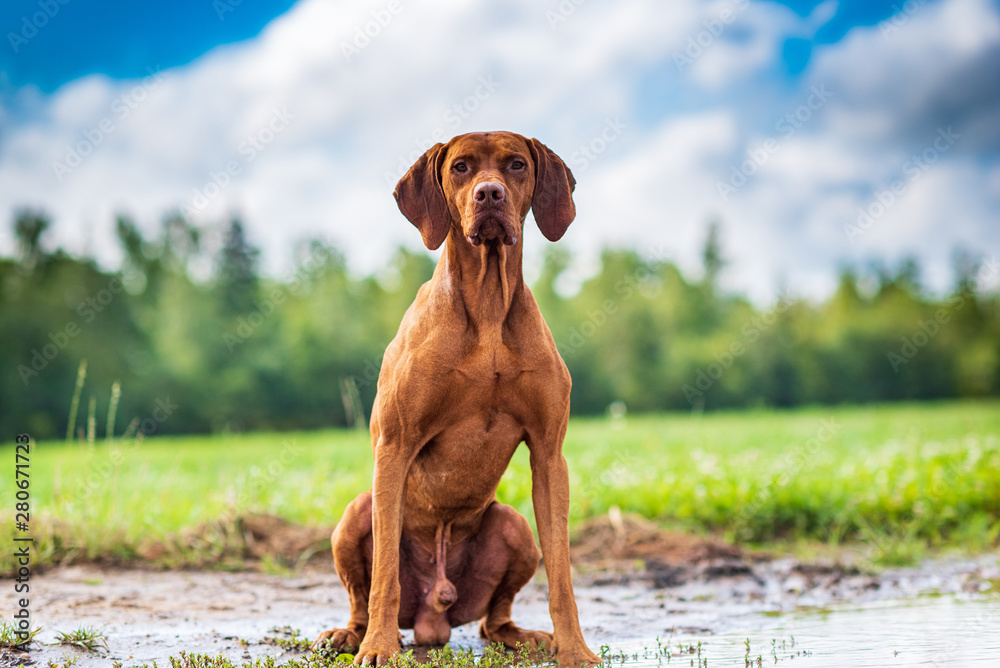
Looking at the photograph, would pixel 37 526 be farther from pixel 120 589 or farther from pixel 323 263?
pixel 323 263

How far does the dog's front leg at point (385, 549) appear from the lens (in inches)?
142

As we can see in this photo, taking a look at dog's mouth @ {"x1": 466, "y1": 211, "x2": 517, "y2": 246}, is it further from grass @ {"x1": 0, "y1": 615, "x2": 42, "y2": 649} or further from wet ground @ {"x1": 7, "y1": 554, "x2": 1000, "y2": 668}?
grass @ {"x1": 0, "y1": 615, "x2": 42, "y2": 649}

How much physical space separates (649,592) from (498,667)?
2435 millimetres

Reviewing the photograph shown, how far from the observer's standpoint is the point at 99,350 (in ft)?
111

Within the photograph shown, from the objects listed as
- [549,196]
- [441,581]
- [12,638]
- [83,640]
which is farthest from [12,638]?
[549,196]

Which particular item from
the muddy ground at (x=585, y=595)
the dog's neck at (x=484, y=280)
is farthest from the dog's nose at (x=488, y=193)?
the muddy ground at (x=585, y=595)

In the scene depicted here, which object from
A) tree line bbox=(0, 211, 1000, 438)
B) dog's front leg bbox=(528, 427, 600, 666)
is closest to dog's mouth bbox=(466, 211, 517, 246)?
dog's front leg bbox=(528, 427, 600, 666)

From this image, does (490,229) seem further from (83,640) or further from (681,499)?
(681,499)

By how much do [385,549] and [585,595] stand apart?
2.44 m

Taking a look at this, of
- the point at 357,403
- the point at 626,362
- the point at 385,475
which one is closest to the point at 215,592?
the point at 357,403

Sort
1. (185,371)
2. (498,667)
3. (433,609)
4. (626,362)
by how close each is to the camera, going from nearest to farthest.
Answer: (498,667)
(433,609)
(185,371)
(626,362)

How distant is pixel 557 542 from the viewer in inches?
149

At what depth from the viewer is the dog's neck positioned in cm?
376

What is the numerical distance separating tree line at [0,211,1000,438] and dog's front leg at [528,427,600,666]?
21361 millimetres
